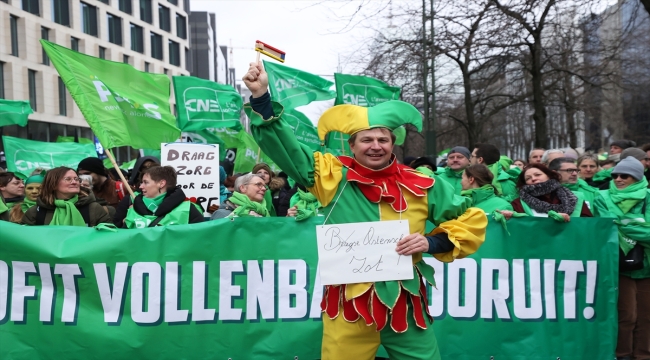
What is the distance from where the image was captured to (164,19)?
55.6 m

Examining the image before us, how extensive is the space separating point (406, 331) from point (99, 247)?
9.07 feet

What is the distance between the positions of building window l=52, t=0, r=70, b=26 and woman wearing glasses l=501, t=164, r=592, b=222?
39.8m

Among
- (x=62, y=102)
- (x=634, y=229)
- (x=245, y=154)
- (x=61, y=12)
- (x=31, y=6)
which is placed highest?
(x=61, y=12)

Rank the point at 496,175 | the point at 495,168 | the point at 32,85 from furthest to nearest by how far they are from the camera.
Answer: the point at 32,85, the point at 495,168, the point at 496,175

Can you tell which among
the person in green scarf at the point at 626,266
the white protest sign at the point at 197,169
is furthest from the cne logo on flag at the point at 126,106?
the person in green scarf at the point at 626,266

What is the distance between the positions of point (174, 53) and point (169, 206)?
54.4 metres

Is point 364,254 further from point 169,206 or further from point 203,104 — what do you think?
point 203,104

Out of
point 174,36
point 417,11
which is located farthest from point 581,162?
point 174,36

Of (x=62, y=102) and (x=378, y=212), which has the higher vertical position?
(x=62, y=102)

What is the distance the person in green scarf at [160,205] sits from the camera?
17.9 feet

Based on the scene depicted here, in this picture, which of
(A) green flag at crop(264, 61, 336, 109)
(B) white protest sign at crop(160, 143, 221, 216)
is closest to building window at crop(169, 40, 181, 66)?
(A) green flag at crop(264, 61, 336, 109)

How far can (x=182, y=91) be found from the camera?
34.6 feet

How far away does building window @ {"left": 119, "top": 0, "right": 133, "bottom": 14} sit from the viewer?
48.8 meters

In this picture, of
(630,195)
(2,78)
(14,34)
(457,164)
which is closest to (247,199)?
(457,164)
